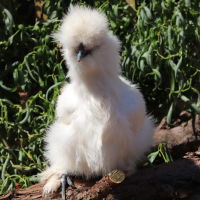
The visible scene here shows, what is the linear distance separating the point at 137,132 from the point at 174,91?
735 mm

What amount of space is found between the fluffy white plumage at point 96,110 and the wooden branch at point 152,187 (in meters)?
0.09

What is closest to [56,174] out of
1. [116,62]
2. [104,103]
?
[104,103]

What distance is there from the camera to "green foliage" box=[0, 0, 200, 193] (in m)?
3.32

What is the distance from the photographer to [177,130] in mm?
3512

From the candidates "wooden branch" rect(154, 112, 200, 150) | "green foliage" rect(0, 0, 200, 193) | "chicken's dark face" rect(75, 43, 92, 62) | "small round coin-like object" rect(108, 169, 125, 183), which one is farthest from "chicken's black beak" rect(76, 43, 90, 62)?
"wooden branch" rect(154, 112, 200, 150)

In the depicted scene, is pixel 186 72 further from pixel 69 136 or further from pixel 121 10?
pixel 69 136

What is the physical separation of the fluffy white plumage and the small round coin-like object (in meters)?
0.19

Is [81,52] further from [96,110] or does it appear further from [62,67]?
[62,67]

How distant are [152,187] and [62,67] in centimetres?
134

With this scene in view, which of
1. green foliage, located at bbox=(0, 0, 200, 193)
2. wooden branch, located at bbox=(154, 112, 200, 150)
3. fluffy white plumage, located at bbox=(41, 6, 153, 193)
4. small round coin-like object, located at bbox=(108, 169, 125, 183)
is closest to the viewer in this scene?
small round coin-like object, located at bbox=(108, 169, 125, 183)

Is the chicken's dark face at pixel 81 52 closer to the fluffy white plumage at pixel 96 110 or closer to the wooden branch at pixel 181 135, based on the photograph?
the fluffy white plumage at pixel 96 110

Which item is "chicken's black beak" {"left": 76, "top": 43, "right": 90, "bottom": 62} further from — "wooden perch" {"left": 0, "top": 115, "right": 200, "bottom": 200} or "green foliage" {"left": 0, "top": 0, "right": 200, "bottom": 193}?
"green foliage" {"left": 0, "top": 0, "right": 200, "bottom": 193}

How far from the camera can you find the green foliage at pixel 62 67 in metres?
3.32

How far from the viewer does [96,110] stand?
2.58m
